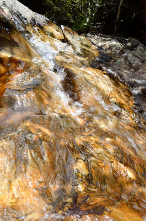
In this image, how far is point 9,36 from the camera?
3223 mm

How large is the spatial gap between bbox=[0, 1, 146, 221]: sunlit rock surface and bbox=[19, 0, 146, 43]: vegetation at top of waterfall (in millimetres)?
3523

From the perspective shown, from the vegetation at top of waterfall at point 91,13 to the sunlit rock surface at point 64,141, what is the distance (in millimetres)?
3523

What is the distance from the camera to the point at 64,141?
202 centimetres

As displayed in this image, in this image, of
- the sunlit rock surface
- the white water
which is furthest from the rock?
the white water

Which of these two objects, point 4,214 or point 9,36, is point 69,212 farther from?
point 9,36

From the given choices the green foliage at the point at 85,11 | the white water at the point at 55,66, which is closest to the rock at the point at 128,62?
the green foliage at the point at 85,11

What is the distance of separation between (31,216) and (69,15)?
281 inches

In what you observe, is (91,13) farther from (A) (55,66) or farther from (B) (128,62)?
(A) (55,66)

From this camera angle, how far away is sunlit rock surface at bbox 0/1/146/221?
151 cm

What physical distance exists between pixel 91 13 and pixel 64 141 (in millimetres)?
6321

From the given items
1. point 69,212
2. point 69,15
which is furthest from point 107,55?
point 69,212

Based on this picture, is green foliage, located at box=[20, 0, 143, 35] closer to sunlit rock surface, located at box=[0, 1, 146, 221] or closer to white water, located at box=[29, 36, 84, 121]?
white water, located at box=[29, 36, 84, 121]

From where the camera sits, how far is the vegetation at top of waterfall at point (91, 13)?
648 cm

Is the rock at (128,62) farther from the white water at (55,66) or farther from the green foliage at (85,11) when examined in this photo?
the white water at (55,66)
